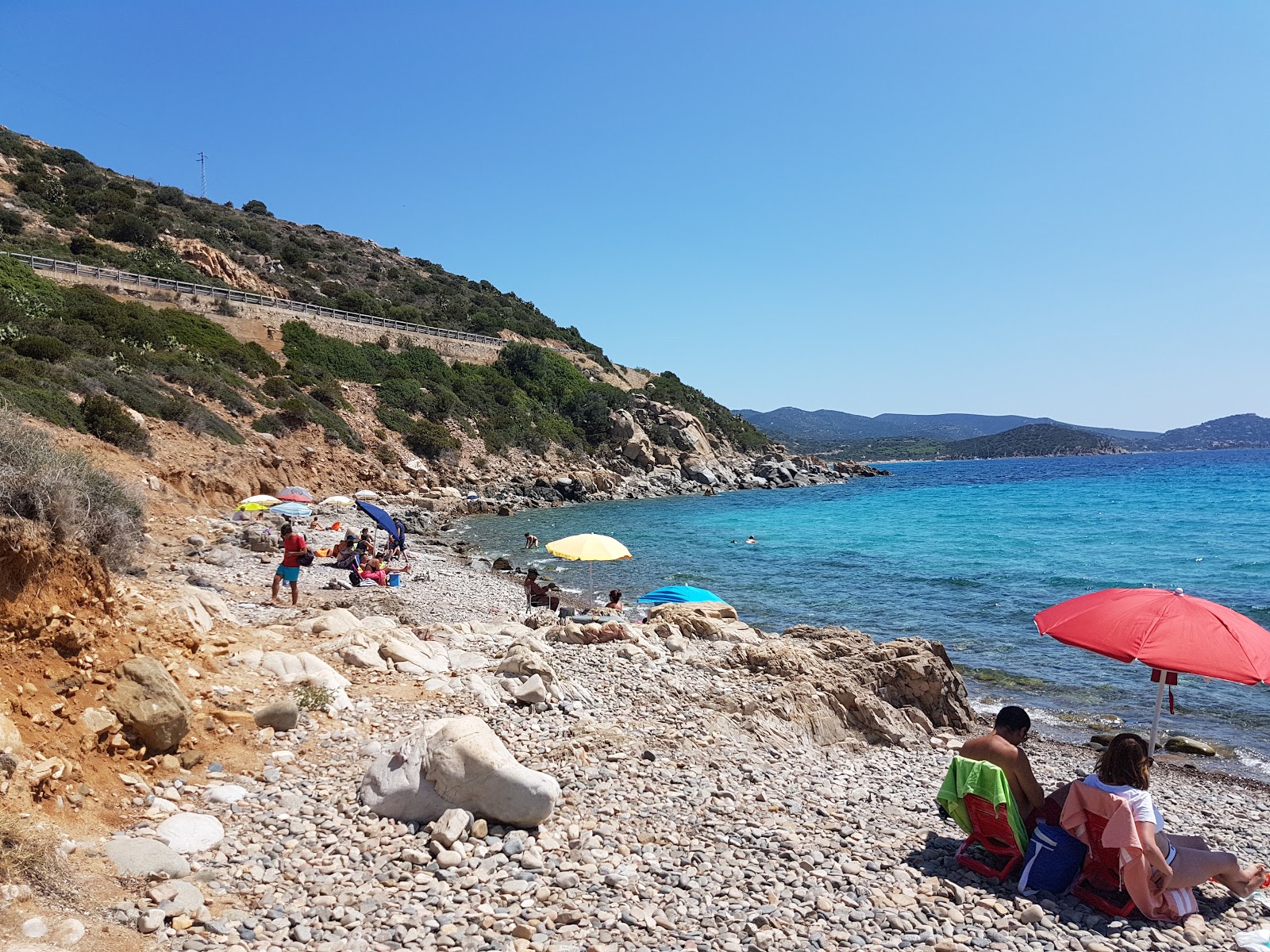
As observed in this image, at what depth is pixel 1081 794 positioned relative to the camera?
17.0ft

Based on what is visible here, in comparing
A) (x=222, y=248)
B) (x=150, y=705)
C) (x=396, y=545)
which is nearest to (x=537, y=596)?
(x=396, y=545)

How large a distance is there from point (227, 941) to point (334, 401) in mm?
39386

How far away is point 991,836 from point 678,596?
1025cm

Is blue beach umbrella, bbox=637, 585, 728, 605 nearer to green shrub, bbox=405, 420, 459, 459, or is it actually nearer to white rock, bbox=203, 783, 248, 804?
white rock, bbox=203, 783, 248, 804

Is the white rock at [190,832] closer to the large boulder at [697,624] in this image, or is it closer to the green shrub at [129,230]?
the large boulder at [697,624]

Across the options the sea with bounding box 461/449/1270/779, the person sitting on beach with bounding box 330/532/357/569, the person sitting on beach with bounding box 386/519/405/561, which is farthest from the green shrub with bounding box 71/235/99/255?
the person sitting on beach with bounding box 330/532/357/569

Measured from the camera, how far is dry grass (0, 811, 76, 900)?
3.83 m

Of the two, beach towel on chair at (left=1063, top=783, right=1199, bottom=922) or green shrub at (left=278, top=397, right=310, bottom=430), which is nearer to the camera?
beach towel on chair at (left=1063, top=783, right=1199, bottom=922)

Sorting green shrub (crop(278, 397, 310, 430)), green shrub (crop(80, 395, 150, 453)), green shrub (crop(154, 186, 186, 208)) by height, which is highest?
green shrub (crop(154, 186, 186, 208))

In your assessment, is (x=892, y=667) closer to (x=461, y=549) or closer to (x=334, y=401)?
(x=461, y=549)

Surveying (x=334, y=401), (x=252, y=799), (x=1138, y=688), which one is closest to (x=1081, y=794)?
(x=252, y=799)

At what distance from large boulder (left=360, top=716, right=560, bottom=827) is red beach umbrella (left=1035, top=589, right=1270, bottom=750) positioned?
440 cm

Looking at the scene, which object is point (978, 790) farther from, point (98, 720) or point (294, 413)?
point (294, 413)

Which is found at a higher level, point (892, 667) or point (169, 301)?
point (169, 301)
